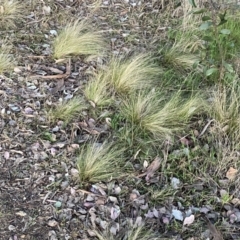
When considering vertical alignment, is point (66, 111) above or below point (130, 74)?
below

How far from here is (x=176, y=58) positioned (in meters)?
3.79

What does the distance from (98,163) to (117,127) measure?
418 mm

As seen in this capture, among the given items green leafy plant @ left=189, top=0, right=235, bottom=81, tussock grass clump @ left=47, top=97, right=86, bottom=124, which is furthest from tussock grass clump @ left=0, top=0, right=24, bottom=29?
green leafy plant @ left=189, top=0, right=235, bottom=81

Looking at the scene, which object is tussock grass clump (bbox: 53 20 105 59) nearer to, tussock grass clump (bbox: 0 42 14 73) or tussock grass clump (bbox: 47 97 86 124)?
tussock grass clump (bbox: 0 42 14 73)

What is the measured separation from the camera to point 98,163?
2834 millimetres

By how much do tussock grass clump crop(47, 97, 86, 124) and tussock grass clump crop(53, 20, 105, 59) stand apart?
0.66 metres

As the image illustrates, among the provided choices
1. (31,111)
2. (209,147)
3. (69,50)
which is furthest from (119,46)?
(209,147)

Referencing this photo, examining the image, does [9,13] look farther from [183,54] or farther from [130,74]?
[183,54]

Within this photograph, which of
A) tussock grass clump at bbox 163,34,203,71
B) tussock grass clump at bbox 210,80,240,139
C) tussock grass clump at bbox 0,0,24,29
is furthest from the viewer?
tussock grass clump at bbox 0,0,24,29

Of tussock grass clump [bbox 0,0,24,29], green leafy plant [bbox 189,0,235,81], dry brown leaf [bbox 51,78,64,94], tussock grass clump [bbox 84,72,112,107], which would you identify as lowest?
dry brown leaf [bbox 51,78,64,94]

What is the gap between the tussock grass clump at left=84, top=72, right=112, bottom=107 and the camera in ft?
11.0

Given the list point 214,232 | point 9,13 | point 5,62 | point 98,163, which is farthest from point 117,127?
point 9,13

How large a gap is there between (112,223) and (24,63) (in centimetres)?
167

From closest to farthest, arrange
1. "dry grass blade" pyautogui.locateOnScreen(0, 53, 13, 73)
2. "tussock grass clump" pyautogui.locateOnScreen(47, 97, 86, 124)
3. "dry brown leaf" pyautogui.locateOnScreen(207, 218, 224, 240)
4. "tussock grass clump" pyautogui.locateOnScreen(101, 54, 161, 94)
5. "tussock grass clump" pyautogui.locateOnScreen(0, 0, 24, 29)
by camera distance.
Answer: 1. "dry brown leaf" pyautogui.locateOnScreen(207, 218, 224, 240)
2. "tussock grass clump" pyautogui.locateOnScreen(47, 97, 86, 124)
3. "tussock grass clump" pyautogui.locateOnScreen(101, 54, 161, 94)
4. "dry grass blade" pyautogui.locateOnScreen(0, 53, 13, 73)
5. "tussock grass clump" pyautogui.locateOnScreen(0, 0, 24, 29)
